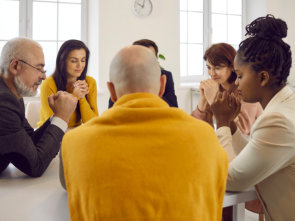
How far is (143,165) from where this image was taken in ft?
2.85

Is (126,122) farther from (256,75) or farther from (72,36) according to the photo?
(72,36)

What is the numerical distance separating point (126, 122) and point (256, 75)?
2.17 feet

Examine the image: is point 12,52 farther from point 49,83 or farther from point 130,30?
point 130,30

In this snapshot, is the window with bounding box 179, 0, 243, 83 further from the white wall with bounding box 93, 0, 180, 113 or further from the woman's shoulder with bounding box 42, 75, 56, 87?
the woman's shoulder with bounding box 42, 75, 56, 87

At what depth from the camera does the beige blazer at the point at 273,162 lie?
1.15 metres

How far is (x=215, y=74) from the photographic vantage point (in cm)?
237

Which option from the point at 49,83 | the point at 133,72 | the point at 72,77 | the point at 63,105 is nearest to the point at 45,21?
the point at 72,77

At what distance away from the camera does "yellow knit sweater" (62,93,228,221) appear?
86 cm

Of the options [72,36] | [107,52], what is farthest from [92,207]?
[72,36]

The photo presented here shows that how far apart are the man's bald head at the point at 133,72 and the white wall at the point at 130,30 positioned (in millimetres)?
3605

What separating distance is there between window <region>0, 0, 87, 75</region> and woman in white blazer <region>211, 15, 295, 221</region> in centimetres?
362

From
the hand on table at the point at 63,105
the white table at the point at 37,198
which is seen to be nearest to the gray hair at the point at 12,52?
the hand on table at the point at 63,105

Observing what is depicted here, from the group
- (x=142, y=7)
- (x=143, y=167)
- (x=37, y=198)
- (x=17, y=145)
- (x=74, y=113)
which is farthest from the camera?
(x=142, y=7)

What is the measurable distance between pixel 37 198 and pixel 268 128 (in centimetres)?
83
